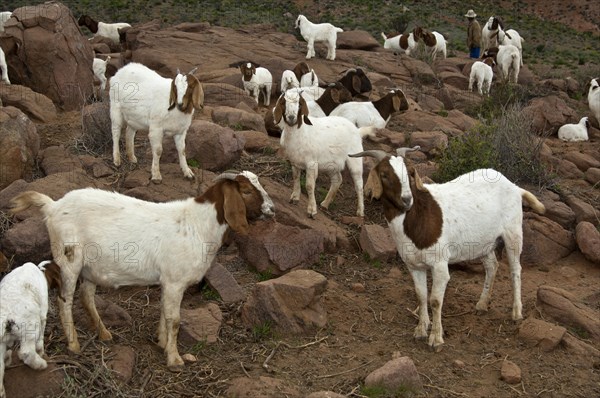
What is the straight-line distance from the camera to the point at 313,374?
689 cm

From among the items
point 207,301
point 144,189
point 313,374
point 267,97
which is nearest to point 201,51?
point 267,97

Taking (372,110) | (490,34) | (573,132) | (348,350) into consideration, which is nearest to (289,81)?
(372,110)

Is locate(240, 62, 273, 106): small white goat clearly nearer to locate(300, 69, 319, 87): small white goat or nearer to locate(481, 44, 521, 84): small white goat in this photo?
locate(300, 69, 319, 87): small white goat

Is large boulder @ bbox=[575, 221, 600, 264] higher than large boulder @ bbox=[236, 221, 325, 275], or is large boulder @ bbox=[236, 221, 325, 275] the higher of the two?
large boulder @ bbox=[236, 221, 325, 275]

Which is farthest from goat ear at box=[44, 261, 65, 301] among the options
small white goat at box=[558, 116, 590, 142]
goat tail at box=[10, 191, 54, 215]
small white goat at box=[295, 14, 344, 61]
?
small white goat at box=[295, 14, 344, 61]

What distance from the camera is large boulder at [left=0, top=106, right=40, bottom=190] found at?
388 inches

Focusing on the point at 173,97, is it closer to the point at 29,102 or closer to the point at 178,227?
the point at 178,227

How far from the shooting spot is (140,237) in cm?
670

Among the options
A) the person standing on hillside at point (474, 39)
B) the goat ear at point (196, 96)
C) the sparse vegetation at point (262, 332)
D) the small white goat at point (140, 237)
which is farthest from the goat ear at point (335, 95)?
the person standing on hillside at point (474, 39)

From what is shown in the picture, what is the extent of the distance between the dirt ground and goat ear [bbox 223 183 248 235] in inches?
51.8

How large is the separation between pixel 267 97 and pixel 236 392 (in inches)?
489

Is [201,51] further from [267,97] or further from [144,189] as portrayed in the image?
[144,189]

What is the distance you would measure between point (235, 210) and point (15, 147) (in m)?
4.63

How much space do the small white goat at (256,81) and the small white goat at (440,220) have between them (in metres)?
9.30
